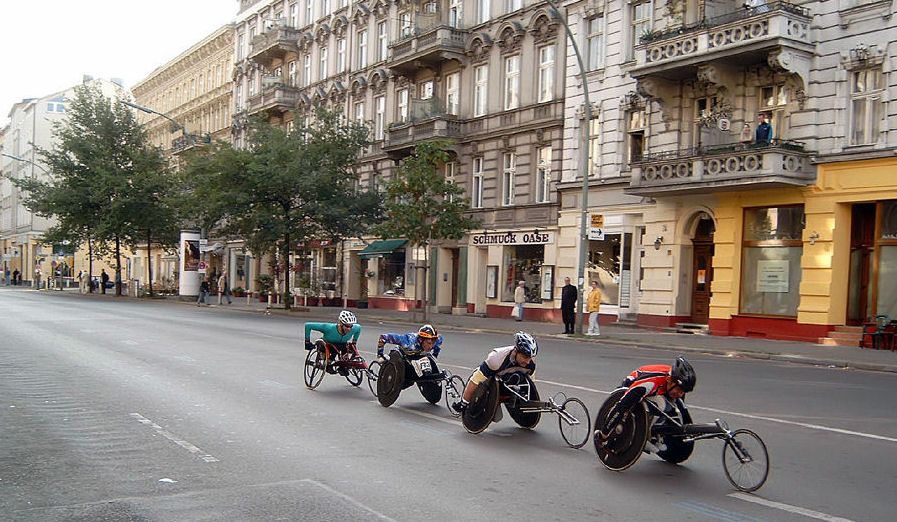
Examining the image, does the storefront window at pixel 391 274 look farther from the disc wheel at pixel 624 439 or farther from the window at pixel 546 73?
the disc wheel at pixel 624 439

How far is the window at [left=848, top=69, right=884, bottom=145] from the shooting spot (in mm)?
21922

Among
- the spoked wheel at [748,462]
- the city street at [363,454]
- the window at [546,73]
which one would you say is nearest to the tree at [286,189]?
the window at [546,73]

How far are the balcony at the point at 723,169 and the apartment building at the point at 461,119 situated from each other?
19.9ft

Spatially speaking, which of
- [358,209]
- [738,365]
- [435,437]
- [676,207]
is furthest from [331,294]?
[435,437]

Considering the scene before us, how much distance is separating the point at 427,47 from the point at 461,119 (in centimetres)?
349

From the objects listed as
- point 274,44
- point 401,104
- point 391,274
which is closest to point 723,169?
point 401,104

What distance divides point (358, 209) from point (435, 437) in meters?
30.0

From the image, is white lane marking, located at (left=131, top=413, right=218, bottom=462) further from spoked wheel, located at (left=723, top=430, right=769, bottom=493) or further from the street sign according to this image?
the street sign

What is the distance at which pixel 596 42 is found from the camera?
102ft

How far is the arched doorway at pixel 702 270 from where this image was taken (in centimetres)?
2719

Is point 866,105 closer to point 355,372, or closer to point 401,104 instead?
point 355,372

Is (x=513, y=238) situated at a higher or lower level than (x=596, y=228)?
lower

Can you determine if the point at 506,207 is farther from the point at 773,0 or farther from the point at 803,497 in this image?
the point at 803,497

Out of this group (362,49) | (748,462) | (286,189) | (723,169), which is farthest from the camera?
(362,49)
